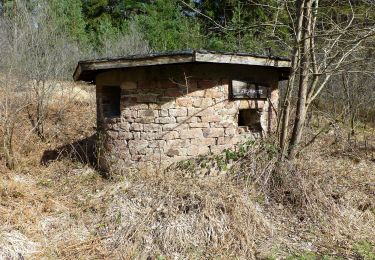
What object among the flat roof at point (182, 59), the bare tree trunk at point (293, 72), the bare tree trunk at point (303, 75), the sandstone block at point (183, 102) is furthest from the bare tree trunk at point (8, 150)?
the bare tree trunk at point (303, 75)

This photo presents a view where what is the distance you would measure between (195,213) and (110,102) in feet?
9.47

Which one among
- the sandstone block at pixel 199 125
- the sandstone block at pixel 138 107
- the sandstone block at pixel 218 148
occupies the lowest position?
the sandstone block at pixel 218 148

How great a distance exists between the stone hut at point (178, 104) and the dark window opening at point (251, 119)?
0.68ft

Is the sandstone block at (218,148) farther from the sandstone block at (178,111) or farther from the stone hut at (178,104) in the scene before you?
the sandstone block at (178,111)

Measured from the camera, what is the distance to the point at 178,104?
17.7ft

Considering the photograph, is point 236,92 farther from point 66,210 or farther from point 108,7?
point 108,7

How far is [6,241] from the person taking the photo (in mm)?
4141

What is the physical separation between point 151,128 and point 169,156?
554 mm

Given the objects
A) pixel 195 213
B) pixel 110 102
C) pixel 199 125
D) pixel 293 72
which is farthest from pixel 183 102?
pixel 293 72

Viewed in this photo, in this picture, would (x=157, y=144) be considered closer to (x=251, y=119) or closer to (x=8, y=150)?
(x=251, y=119)

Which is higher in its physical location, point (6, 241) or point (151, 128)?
point (151, 128)

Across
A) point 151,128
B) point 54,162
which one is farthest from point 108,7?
point 151,128

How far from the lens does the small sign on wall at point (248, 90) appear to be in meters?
5.58

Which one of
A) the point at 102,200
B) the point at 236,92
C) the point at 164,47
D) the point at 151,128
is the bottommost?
the point at 102,200
